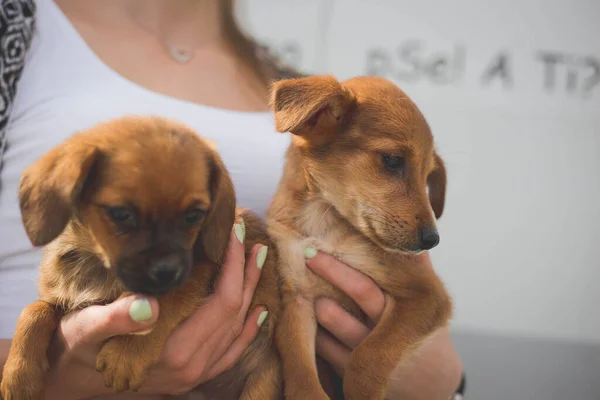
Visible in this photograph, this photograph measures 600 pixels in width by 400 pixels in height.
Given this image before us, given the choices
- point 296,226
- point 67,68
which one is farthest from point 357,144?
point 67,68

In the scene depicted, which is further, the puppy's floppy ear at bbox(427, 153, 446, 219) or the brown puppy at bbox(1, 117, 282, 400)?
the puppy's floppy ear at bbox(427, 153, 446, 219)

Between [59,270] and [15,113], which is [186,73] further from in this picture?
[59,270]

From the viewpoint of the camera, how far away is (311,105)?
163cm

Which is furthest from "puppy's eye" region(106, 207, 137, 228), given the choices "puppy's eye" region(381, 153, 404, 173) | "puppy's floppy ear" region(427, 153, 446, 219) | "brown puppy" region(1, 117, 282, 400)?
"puppy's floppy ear" region(427, 153, 446, 219)

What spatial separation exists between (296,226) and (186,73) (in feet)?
3.29

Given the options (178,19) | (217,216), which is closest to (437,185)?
(217,216)

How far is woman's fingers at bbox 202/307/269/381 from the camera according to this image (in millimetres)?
1650

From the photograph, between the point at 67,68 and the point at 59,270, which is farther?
the point at 67,68

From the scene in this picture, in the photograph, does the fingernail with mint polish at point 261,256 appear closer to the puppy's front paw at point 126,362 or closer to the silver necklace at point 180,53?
the puppy's front paw at point 126,362

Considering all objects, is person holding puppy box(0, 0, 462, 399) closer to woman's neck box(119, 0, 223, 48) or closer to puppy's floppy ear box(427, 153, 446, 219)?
woman's neck box(119, 0, 223, 48)

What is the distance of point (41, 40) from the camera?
214cm

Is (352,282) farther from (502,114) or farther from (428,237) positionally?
(502,114)

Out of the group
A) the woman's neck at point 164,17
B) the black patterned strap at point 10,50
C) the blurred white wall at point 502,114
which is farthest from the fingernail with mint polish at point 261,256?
the blurred white wall at point 502,114

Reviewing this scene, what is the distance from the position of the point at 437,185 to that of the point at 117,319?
117cm
